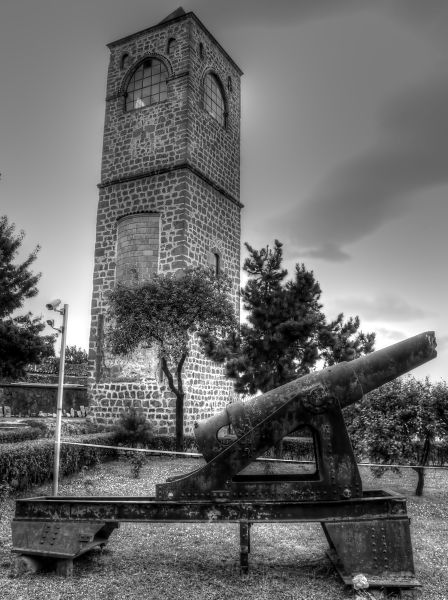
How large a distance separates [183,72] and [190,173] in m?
3.76

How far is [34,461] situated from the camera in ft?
31.1

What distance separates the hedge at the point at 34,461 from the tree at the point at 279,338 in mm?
3825

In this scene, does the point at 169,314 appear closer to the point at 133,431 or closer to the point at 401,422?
the point at 133,431

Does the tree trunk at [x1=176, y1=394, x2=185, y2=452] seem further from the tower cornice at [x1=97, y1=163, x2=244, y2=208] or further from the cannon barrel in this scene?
the cannon barrel

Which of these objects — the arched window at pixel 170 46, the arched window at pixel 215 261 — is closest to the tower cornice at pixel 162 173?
the arched window at pixel 215 261

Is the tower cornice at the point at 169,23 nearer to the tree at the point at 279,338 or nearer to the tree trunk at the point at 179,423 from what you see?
the tree at the point at 279,338

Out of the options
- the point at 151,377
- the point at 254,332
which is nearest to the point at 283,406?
the point at 254,332

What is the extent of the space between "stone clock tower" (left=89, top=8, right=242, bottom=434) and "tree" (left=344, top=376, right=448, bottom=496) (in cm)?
816

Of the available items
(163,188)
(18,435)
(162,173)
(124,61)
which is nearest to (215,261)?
(163,188)

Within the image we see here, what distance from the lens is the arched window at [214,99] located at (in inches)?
782

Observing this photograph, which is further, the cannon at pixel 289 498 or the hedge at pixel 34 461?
the hedge at pixel 34 461

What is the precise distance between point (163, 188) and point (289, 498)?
47.5 ft

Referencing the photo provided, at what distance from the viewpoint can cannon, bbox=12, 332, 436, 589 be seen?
15.0 feet

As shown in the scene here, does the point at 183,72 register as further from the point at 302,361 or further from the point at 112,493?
the point at 112,493
